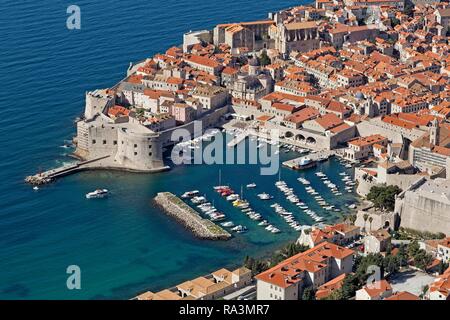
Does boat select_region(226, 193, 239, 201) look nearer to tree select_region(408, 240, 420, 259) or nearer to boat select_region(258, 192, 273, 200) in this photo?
boat select_region(258, 192, 273, 200)

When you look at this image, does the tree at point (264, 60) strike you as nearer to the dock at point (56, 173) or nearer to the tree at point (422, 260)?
the dock at point (56, 173)

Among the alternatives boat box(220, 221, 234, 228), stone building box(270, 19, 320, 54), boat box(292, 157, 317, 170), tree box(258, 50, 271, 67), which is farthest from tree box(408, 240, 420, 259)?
stone building box(270, 19, 320, 54)

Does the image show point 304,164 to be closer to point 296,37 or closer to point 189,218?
point 189,218

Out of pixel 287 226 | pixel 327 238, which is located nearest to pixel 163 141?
pixel 287 226

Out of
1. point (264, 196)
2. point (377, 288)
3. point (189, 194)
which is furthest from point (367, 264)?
point (189, 194)
